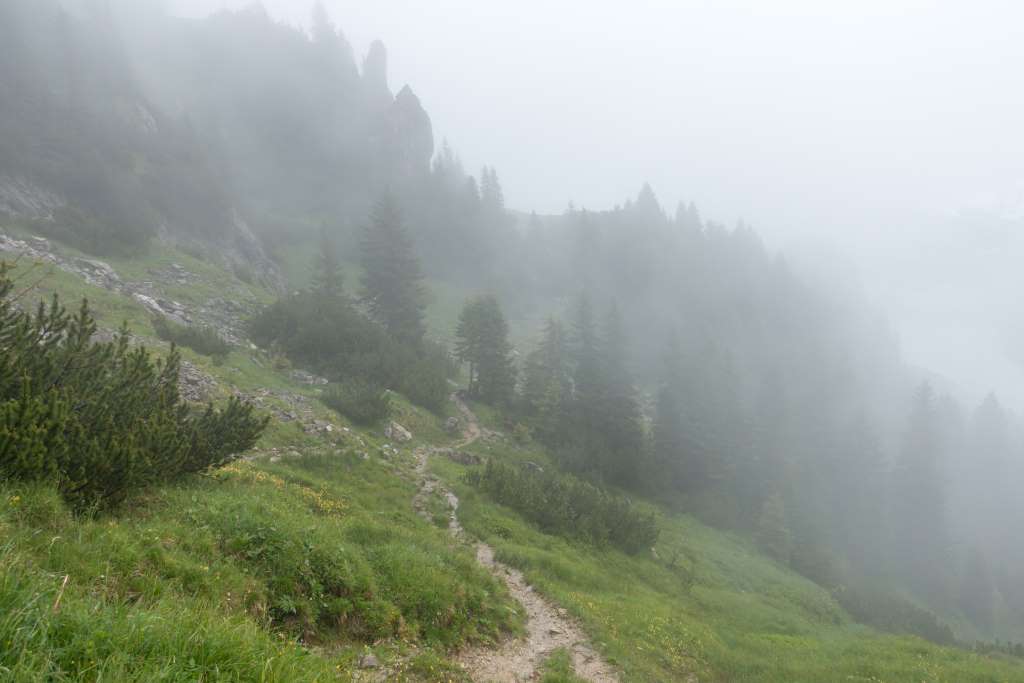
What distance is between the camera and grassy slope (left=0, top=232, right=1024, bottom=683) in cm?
307

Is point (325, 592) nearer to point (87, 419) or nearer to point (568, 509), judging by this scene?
point (87, 419)

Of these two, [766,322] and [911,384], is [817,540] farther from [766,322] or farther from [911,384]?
[911,384]

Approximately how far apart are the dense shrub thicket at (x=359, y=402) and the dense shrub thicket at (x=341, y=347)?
8.48ft

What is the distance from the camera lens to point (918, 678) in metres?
11.4

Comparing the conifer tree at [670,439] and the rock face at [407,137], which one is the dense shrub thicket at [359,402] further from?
the rock face at [407,137]

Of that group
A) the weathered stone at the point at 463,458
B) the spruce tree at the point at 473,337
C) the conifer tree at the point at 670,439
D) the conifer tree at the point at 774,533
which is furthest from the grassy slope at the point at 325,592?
the spruce tree at the point at 473,337

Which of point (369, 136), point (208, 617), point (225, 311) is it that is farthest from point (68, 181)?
point (369, 136)

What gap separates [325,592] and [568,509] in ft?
43.9

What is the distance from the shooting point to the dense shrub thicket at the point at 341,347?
2723 centimetres

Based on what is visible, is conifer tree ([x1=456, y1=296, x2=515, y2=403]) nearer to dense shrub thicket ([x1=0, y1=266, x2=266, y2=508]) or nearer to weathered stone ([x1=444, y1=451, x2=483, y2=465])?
weathered stone ([x1=444, y1=451, x2=483, y2=465])

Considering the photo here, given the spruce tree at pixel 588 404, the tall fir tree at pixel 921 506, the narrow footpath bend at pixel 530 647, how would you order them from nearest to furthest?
the narrow footpath bend at pixel 530 647 < the spruce tree at pixel 588 404 < the tall fir tree at pixel 921 506

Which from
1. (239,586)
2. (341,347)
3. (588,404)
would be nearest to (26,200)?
(341,347)

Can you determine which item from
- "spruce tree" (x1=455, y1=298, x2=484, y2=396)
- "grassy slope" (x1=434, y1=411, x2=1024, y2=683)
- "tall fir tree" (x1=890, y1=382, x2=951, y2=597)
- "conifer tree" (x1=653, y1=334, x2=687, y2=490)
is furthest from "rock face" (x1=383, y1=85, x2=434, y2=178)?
"tall fir tree" (x1=890, y1=382, x2=951, y2=597)

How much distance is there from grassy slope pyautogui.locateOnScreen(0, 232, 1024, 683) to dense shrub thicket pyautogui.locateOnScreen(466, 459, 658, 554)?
3.09 ft
